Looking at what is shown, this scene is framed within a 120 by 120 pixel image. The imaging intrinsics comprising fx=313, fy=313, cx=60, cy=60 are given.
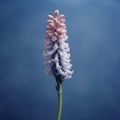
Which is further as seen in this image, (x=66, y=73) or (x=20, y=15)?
(x=20, y=15)

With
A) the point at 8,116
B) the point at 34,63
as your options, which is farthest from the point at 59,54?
the point at 8,116

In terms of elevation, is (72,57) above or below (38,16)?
below

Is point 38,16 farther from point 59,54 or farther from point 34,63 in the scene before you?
point 59,54

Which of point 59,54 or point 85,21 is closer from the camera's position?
point 59,54

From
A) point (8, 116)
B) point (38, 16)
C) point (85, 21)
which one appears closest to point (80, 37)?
point (85, 21)

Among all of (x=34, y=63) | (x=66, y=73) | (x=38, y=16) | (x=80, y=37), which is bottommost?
(x=66, y=73)

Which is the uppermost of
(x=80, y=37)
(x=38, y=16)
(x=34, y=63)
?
(x=38, y=16)

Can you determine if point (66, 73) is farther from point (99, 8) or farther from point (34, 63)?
point (99, 8)

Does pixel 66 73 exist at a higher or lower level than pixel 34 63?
lower
